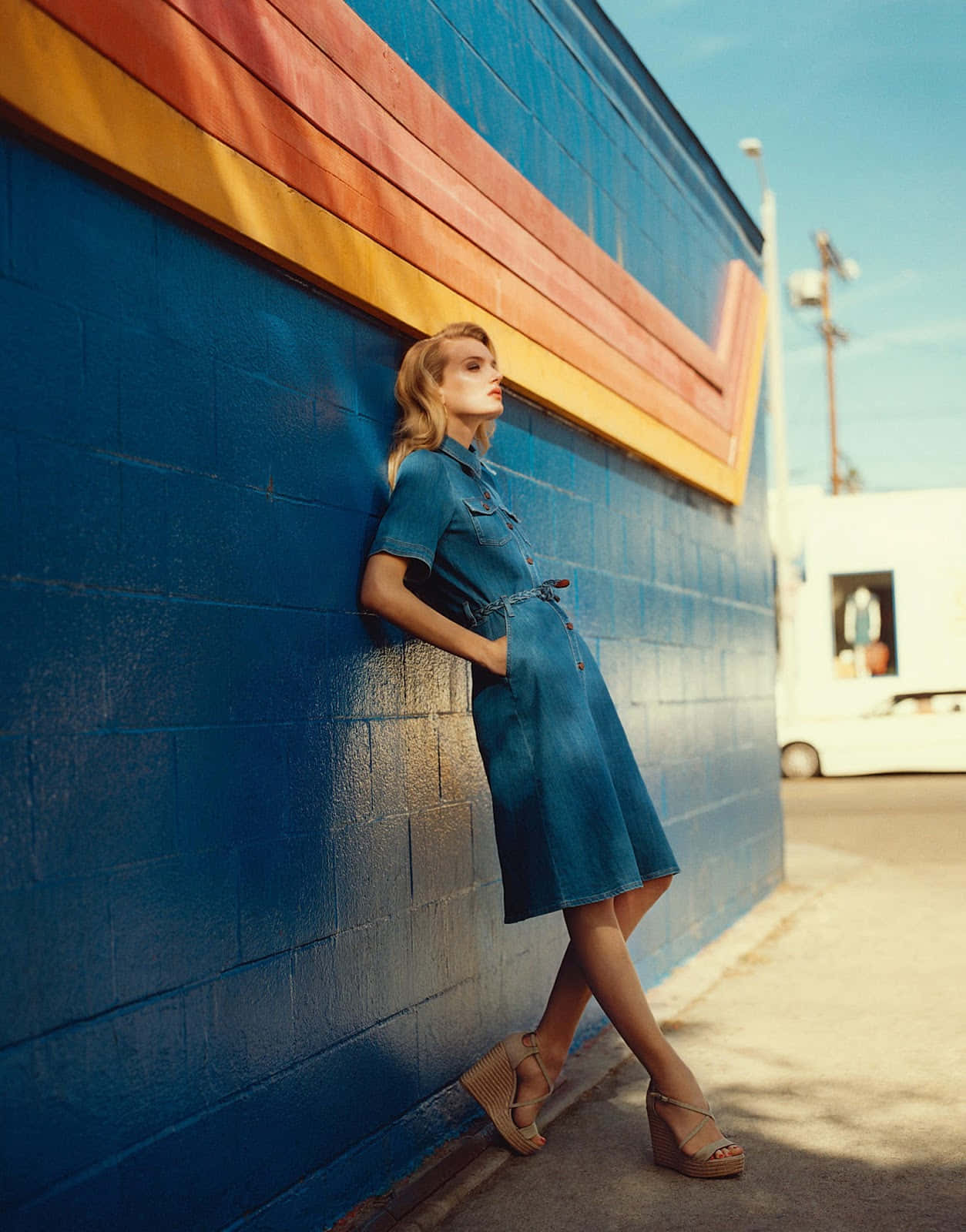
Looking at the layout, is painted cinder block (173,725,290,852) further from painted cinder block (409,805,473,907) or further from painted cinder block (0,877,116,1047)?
painted cinder block (409,805,473,907)

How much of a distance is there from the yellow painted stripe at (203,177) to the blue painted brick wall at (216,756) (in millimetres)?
66

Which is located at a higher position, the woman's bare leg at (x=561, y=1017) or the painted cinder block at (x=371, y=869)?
the painted cinder block at (x=371, y=869)

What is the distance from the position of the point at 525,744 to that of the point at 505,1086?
3.14 feet

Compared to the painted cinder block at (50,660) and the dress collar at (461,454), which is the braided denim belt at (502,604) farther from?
the painted cinder block at (50,660)

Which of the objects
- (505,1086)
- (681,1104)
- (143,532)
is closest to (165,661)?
(143,532)

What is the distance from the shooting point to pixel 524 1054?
354 centimetres

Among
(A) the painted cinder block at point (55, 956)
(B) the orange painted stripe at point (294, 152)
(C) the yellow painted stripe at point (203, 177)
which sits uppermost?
(B) the orange painted stripe at point (294, 152)

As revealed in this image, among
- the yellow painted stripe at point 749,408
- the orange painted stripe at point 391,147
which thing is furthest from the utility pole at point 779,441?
the orange painted stripe at point 391,147

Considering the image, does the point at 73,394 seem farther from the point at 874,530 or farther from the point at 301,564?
the point at 874,530

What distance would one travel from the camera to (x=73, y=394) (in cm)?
241

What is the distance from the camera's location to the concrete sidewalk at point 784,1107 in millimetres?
3141

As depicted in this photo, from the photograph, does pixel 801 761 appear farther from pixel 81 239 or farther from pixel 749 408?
pixel 81 239

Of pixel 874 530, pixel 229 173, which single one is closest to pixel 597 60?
pixel 229 173

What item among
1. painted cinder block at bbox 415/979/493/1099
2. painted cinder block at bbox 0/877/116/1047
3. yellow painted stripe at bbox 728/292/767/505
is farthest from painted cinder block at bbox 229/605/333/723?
yellow painted stripe at bbox 728/292/767/505
